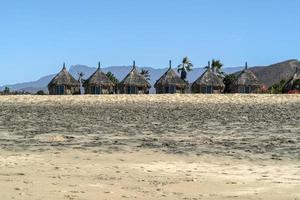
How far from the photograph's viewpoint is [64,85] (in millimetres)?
61938

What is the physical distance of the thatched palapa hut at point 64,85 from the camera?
61.8 metres

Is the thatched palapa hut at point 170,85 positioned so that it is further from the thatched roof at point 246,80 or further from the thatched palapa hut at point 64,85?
the thatched palapa hut at point 64,85

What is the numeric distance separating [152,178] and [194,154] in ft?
9.84

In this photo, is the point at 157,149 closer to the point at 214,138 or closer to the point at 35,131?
the point at 214,138

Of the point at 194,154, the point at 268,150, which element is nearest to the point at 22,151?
the point at 194,154

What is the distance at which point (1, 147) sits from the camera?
41.6ft

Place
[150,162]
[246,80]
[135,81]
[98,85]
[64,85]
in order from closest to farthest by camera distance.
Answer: [150,162] → [64,85] → [98,85] → [135,81] → [246,80]

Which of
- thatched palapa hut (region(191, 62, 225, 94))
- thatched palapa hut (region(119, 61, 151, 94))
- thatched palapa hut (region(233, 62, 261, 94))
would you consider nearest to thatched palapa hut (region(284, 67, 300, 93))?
thatched palapa hut (region(233, 62, 261, 94))

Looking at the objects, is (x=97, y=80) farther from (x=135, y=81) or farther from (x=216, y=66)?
(x=216, y=66)

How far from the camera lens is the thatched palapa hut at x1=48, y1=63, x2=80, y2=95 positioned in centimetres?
6176

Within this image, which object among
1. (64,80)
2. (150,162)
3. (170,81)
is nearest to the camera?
(150,162)

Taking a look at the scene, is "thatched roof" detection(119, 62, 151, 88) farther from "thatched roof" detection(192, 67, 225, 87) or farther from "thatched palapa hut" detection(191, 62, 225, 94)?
"thatched roof" detection(192, 67, 225, 87)

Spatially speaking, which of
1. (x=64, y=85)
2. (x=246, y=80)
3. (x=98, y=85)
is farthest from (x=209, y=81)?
(x=64, y=85)

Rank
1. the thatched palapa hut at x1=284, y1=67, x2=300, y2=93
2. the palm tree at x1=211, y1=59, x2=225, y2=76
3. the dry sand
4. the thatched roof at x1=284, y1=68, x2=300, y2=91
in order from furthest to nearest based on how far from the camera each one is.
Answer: the palm tree at x1=211, y1=59, x2=225, y2=76 → the thatched roof at x1=284, y1=68, x2=300, y2=91 → the thatched palapa hut at x1=284, y1=67, x2=300, y2=93 → the dry sand
